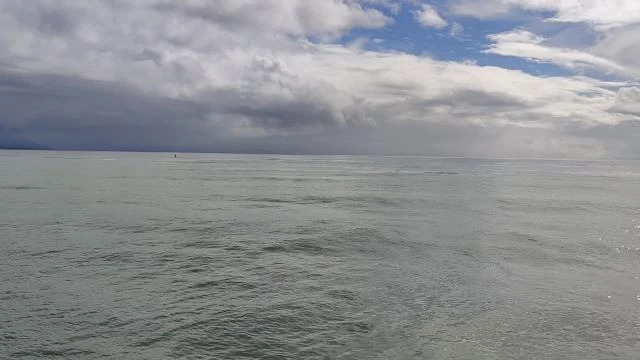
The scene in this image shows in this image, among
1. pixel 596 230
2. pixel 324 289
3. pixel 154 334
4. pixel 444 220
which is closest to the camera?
pixel 154 334

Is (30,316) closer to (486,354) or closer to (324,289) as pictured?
(324,289)

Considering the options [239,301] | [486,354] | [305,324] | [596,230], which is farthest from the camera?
[596,230]

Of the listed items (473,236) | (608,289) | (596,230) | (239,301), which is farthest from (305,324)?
(596,230)

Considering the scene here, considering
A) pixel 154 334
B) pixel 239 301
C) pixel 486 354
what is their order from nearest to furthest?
pixel 486 354 → pixel 154 334 → pixel 239 301

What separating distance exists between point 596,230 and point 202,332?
40.1 meters

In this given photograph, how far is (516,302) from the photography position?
2181 centimetres

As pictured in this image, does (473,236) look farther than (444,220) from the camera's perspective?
No

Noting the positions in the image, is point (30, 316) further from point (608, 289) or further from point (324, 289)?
point (608, 289)

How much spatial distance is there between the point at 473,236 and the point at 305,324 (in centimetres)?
2489

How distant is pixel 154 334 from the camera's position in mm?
17172

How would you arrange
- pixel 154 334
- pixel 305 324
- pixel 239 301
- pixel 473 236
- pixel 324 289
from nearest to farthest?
1. pixel 154 334
2. pixel 305 324
3. pixel 239 301
4. pixel 324 289
5. pixel 473 236

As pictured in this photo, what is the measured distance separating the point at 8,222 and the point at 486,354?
4114cm

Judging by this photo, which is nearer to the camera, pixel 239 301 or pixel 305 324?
pixel 305 324

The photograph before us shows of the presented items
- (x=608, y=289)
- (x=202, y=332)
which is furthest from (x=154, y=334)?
(x=608, y=289)
